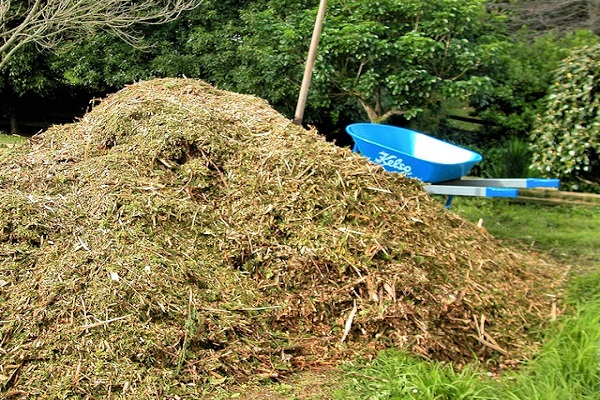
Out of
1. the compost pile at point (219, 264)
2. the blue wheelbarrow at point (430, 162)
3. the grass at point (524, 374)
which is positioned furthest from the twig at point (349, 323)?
the blue wheelbarrow at point (430, 162)

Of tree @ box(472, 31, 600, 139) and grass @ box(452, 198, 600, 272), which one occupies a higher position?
tree @ box(472, 31, 600, 139)

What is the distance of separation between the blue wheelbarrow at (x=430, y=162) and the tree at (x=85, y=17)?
3.88 meters

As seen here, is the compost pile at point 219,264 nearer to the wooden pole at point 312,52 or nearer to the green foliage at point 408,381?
the green foliage at point 408,381

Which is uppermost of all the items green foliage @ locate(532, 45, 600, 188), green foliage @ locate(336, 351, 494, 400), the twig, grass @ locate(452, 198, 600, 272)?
green foliage @ locate(532, 45, 600, 188)

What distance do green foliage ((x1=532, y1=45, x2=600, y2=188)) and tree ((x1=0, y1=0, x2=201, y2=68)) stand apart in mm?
4565

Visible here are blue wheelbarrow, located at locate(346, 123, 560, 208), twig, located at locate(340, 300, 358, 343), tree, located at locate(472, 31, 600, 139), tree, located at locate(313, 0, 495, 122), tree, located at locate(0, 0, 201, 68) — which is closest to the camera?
twig, located at locate(340, 300, 358, 343)

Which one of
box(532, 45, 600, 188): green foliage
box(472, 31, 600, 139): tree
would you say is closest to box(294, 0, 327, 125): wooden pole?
box(472, 31, 600, 139): tree

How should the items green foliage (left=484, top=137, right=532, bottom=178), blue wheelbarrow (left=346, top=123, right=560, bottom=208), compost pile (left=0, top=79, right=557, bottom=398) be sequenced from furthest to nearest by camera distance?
green foliage (left=484, top=137, right=532, bottom=178) → blue wheelbarrow (left=346, top=123, right=560, bottom=208) → compost pile (left=0, top=79, right=557, bottom=398)

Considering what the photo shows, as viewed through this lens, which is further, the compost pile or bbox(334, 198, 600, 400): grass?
the compost pile

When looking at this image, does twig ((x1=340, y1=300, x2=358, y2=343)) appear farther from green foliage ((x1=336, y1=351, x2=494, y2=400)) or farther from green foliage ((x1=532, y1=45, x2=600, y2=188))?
green foliage ((x1=532, y1=45, x2=600, y2=188))

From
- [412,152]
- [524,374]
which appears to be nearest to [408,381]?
[524,374]

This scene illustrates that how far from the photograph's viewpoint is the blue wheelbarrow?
4.65m

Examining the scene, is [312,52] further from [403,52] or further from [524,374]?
[524,374]

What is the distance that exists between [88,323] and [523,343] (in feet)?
6.82
